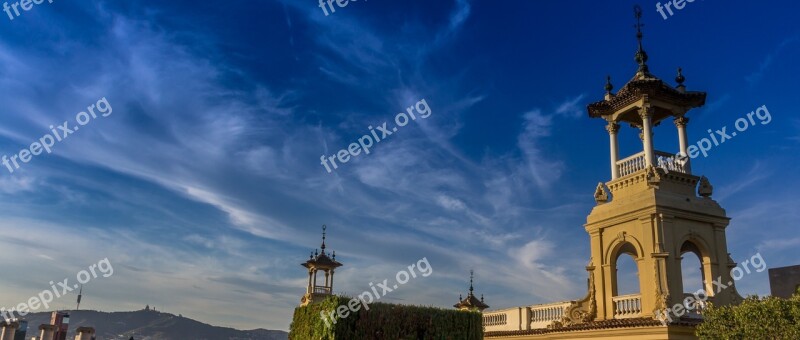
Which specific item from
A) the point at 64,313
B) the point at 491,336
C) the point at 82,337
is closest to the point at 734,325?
the point at 491,336

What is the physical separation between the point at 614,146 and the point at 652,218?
4931 millimetres

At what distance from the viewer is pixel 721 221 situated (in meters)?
24.4

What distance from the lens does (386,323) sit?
67.8 feet

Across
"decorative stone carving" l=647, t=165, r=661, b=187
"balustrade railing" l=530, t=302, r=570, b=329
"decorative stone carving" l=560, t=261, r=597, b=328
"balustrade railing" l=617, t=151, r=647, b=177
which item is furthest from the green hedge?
"balustrade railing" l=617, t=151, r=647, b=177

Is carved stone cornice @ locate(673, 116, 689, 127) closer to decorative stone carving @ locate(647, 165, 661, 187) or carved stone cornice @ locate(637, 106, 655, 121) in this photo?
carved stone cornice @ locate(637, 106, 655, 121)

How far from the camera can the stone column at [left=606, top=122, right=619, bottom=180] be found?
2673cm

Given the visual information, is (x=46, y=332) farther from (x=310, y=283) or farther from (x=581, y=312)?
(x=581, y=312)

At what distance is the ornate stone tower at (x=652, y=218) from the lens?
74.9 ft

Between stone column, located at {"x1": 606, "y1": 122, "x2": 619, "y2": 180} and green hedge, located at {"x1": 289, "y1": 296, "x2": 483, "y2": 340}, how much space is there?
9.38 metres

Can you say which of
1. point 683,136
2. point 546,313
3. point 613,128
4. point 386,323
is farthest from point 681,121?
point 386,323

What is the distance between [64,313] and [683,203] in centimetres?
5273

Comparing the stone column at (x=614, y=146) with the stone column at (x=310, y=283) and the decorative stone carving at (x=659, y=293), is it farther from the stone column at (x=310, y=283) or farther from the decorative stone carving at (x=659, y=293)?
the stone column at (x=310, y=283)

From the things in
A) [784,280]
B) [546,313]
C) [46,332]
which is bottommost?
[46,332]

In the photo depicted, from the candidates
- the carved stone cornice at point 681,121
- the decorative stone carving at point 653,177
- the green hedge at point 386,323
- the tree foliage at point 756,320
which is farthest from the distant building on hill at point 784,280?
the green hedge at point 386,323
